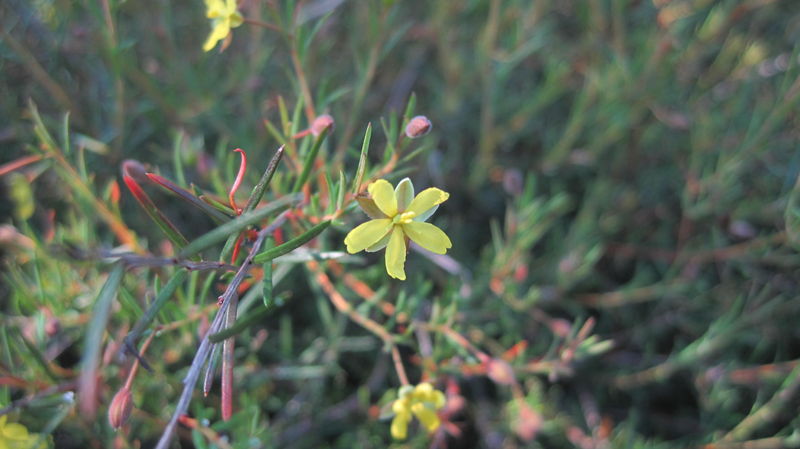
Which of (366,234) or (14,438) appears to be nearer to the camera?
(366,234)

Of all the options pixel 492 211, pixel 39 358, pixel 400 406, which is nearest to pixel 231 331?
pixel 400 406

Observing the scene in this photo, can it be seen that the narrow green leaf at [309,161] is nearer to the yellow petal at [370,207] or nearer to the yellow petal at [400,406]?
the yellow petal at [370,207]

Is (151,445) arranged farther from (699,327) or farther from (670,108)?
(670,108)

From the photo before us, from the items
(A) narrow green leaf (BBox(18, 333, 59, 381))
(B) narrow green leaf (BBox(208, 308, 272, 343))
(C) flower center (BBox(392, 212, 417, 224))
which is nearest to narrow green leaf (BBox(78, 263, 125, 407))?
(B) narrow green leaf (BBox(208, 308, 272, 343))

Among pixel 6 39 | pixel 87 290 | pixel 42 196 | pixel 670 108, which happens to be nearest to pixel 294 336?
pixel 87 290

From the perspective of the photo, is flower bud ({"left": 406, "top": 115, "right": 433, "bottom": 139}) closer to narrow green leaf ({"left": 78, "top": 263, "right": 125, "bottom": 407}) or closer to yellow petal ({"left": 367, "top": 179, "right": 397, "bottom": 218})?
yellow petal ({"left": 367, "top": 179, "right": 397, "bottom": 218})

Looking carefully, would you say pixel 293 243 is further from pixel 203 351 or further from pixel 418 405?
pixel 418 405
